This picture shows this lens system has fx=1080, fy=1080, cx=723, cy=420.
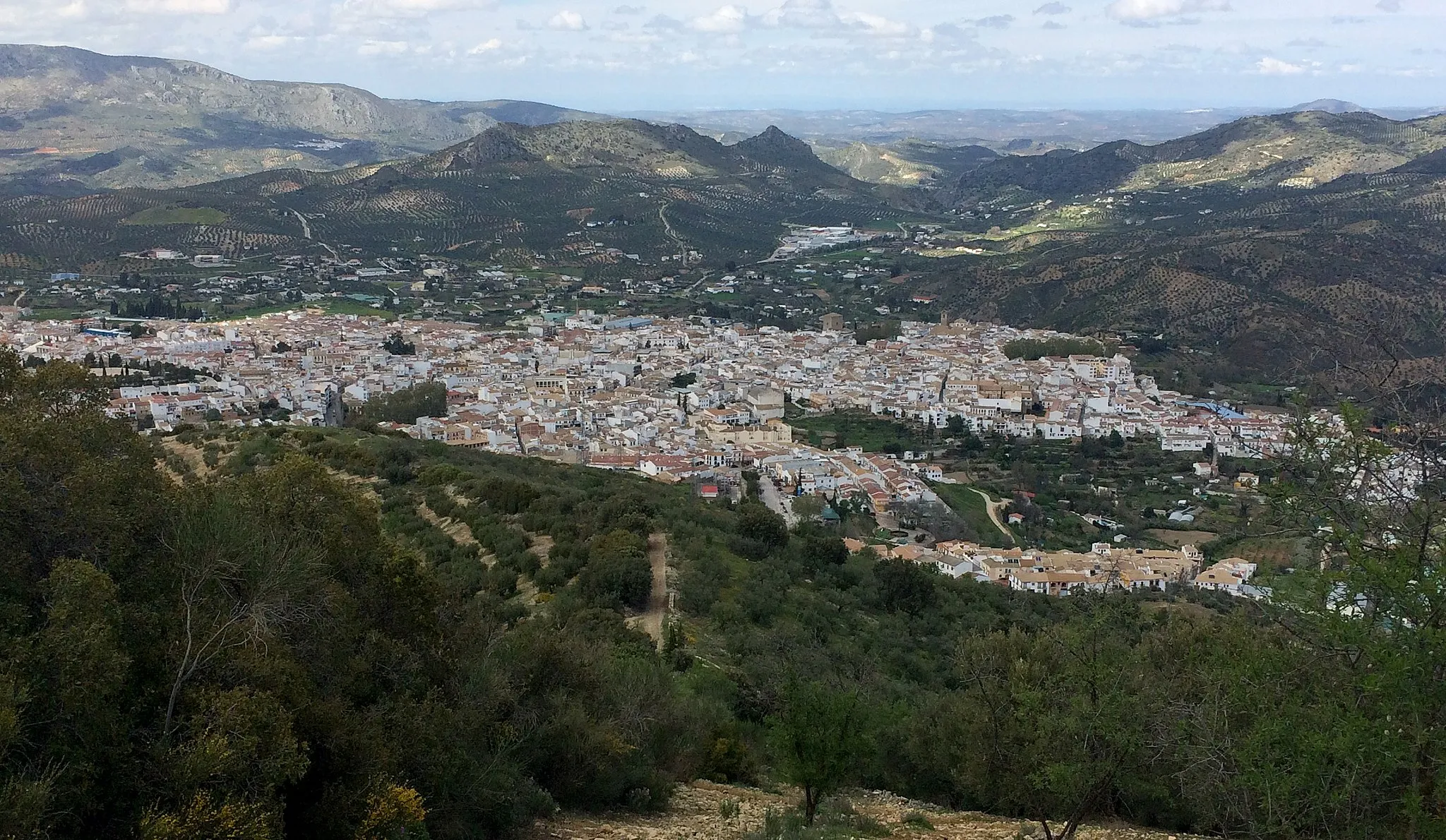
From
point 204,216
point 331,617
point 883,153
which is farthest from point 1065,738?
point 883,153

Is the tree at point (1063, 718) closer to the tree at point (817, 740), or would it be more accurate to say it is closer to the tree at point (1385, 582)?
the tree at point (817, 740)

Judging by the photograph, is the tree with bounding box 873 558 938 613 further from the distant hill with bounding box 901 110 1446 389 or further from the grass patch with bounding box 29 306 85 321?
the grass patch with bounding box 29 306 85 321

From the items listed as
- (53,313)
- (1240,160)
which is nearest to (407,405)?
(53,313)

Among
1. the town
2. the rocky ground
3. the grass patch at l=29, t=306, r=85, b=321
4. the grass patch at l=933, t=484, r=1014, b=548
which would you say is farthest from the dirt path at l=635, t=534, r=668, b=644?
the grass patch at l=29, t=306, r=85, b=321

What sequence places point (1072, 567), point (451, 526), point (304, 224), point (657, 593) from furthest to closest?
point (304, 224) → point (1072, 567) → point (451, 526) → point (657, 593)

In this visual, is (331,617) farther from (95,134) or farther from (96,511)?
(95,134)

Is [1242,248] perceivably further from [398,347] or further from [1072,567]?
[398,347]
